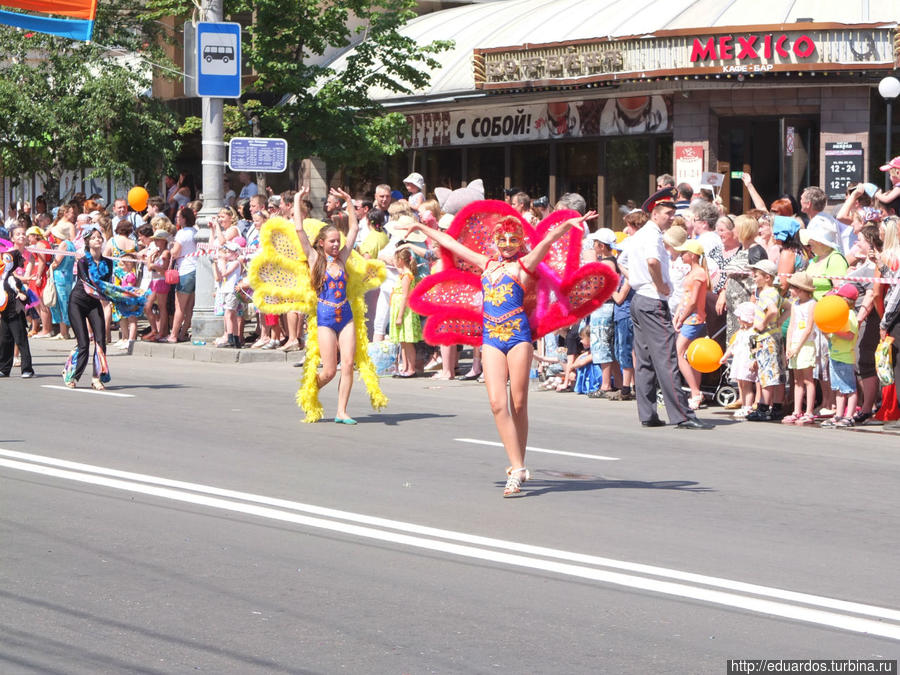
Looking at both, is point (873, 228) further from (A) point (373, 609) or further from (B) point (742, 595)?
(A) point (373, 609)

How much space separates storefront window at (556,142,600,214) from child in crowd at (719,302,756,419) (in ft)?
43.6

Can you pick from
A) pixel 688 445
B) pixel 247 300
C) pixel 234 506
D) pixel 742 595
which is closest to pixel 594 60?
pixel 247 300

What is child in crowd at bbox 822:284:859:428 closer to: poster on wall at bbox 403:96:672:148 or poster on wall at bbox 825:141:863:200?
poster on wall at bbox 825:141:863:200

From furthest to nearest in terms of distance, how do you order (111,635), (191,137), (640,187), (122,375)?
(191,137), (640,187), (122,375), (111,635)

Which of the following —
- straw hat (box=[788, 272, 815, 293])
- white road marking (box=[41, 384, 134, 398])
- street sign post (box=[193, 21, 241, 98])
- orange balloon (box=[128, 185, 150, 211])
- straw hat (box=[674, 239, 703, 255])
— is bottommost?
white road marking (box=[41, 384, 134, 398])

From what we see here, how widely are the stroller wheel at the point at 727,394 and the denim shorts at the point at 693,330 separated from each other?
611 mm

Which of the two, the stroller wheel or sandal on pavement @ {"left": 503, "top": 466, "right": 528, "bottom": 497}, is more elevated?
the stroller wheel

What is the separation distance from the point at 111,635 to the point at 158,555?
153cm

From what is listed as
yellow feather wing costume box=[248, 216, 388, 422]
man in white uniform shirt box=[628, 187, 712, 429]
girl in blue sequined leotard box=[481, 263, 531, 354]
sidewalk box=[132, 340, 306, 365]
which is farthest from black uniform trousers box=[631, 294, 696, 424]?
sidewalk box=[132, 340, 306, 365]

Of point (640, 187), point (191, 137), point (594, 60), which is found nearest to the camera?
point (594, 60)

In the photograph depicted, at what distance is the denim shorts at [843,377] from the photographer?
539 inches

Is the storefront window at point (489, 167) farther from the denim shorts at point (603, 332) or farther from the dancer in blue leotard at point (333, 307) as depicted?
the dancer in blue leotard at point (333, 307)

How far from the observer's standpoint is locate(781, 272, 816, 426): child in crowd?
13828 millimetres

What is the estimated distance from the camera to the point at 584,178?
27844 millimetres
